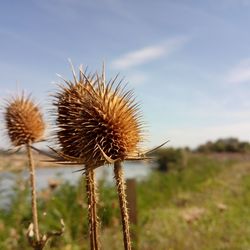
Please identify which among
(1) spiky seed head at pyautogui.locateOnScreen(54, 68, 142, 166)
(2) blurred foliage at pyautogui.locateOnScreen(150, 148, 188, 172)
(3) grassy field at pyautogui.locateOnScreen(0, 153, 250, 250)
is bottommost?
(3) grassy field at pyautogui.locateOnScreen(0, 153, 250, 250)

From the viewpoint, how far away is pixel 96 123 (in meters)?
2.47

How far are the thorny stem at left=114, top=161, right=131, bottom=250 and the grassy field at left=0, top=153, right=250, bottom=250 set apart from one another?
86.5 inches

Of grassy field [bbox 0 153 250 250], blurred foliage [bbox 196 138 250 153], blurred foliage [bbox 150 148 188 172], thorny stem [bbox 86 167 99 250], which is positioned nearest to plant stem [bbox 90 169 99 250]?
thorny stem [bbox 86 167 99 250]

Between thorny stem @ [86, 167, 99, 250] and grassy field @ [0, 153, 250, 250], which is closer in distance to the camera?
thorny stem @ [86, 167, 99, 250]

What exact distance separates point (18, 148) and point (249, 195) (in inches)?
351

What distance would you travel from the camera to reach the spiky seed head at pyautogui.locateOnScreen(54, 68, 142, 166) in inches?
94.6

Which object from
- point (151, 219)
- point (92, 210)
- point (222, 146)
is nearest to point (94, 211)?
point (92, 210)

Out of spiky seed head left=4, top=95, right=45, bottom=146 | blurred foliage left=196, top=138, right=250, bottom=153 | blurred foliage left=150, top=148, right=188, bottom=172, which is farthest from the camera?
blurred foliage left=196, top=138, right=250, bottom=153

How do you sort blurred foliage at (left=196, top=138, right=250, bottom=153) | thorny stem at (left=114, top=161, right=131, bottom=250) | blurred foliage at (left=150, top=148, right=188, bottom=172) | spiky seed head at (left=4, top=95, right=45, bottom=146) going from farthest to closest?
blurred foliage at (left=196, top=138, right=250, bottom=153) < blurred foliage at (left=150, top=148, right=188, bottom=172) < spiky seed head at (left=4, top=95, right=45, bottom=146) < thorny stem at (left=114, top=161, right=131, bottom=250)

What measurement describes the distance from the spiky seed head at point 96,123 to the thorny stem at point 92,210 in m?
0.09

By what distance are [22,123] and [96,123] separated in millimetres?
1281

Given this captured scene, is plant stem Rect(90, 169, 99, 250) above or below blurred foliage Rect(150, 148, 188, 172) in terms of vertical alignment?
below

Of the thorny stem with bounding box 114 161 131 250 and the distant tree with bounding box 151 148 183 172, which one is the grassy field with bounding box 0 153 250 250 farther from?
the distant tree with bounding box 151 148 183 172

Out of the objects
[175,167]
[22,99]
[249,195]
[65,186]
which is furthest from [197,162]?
[22,99]
